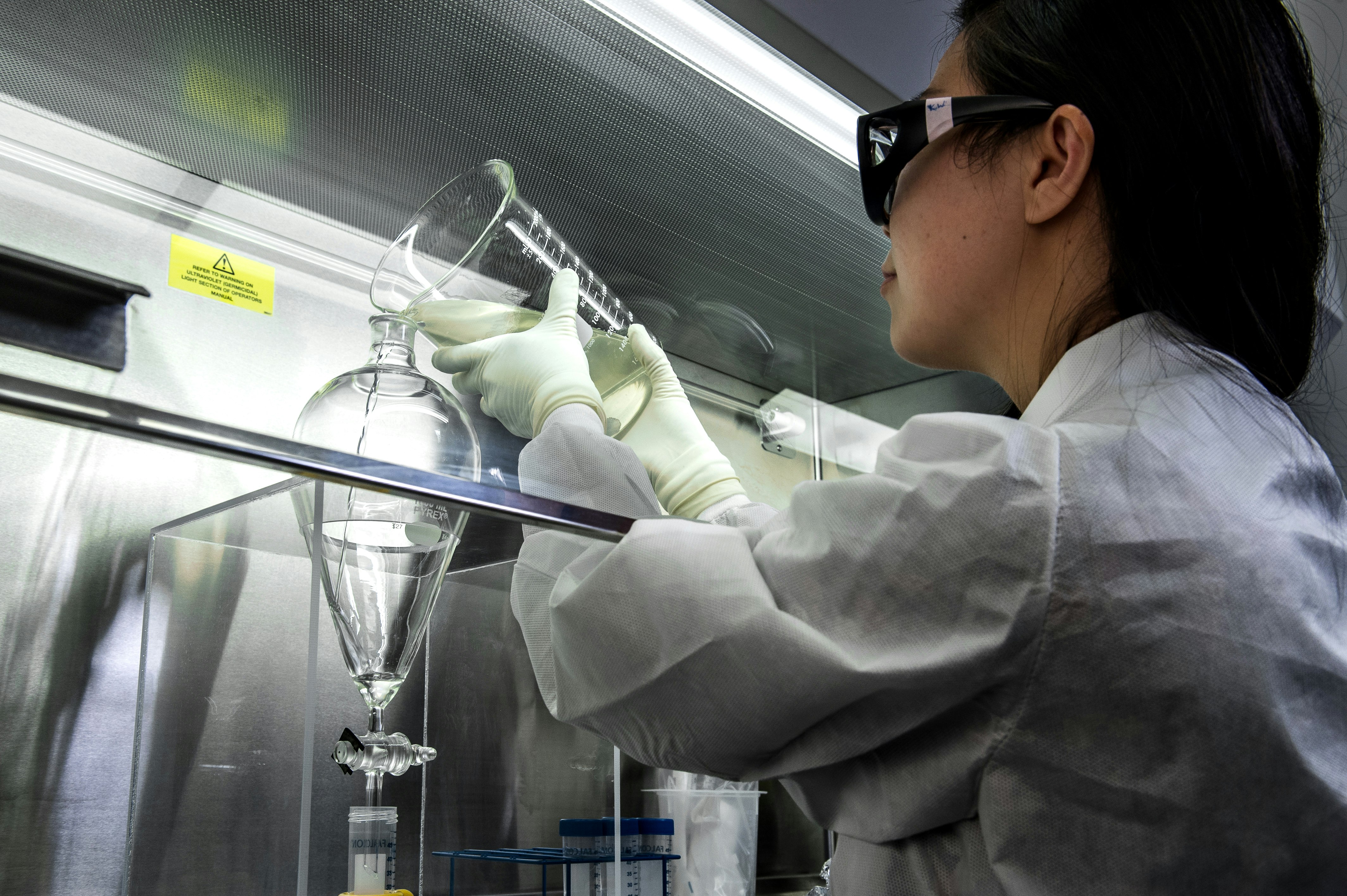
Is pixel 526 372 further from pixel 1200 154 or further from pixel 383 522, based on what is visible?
pixel 1200 154

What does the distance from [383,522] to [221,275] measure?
1.24ft

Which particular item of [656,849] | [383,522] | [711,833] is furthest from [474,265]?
[711,833]

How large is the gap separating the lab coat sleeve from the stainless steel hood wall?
0.46 meters

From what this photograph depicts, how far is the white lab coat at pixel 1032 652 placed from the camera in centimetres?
53

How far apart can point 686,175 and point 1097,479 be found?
0.62m

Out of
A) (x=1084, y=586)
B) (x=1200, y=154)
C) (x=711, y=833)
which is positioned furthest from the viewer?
(x=711, y=833)

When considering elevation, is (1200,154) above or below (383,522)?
above

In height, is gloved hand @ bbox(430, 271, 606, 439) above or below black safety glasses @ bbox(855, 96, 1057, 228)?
below

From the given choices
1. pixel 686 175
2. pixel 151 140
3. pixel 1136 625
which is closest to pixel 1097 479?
pixel 1136 625

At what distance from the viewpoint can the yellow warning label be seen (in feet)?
3.06

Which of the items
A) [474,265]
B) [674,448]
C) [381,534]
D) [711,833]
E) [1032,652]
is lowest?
[711,833]

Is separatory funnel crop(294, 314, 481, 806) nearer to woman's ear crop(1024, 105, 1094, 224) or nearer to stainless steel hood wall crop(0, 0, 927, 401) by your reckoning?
stainless steel hood wall crop(0, 0, 927, 401)

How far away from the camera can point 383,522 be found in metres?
0.77

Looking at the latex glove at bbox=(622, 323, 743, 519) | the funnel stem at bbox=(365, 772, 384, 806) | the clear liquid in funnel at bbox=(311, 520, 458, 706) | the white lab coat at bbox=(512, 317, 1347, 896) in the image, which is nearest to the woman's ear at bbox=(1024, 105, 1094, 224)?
the white lab coat at bbox=(512, 317, 1347, 896)
